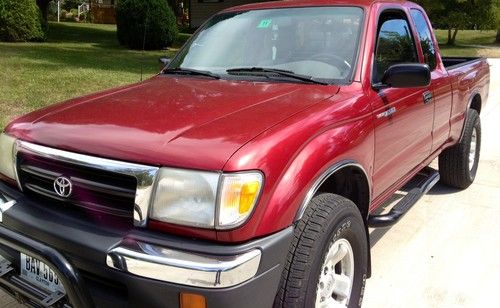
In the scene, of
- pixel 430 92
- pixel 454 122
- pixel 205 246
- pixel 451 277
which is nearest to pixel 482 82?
pixel 454 122

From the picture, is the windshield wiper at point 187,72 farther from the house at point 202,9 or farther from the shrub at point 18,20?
the house at point 202,9

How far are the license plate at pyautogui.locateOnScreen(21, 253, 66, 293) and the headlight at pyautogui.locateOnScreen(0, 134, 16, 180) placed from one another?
1.48 ft

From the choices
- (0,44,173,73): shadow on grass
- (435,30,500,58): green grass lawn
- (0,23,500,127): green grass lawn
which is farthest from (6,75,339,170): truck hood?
(435,30,500,58): green grass lawn

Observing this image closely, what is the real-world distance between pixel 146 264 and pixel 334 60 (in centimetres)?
185

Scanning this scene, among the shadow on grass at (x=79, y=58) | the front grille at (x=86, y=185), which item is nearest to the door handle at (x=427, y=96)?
the front grille at (x=86, y=185)

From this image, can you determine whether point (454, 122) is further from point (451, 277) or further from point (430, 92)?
point (451, 277)

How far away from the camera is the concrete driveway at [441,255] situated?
3.32 meters

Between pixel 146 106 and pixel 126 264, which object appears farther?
pixel 146 106

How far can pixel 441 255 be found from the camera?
12.8 feet

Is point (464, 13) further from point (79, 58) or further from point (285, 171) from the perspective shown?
→ point (285, 171)

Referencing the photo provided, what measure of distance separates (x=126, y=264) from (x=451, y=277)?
2432 millimetres

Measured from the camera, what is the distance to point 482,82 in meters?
5.53

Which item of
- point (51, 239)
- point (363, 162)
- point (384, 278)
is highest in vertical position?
point (363, 162)

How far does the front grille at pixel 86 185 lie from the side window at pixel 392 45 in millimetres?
1815
